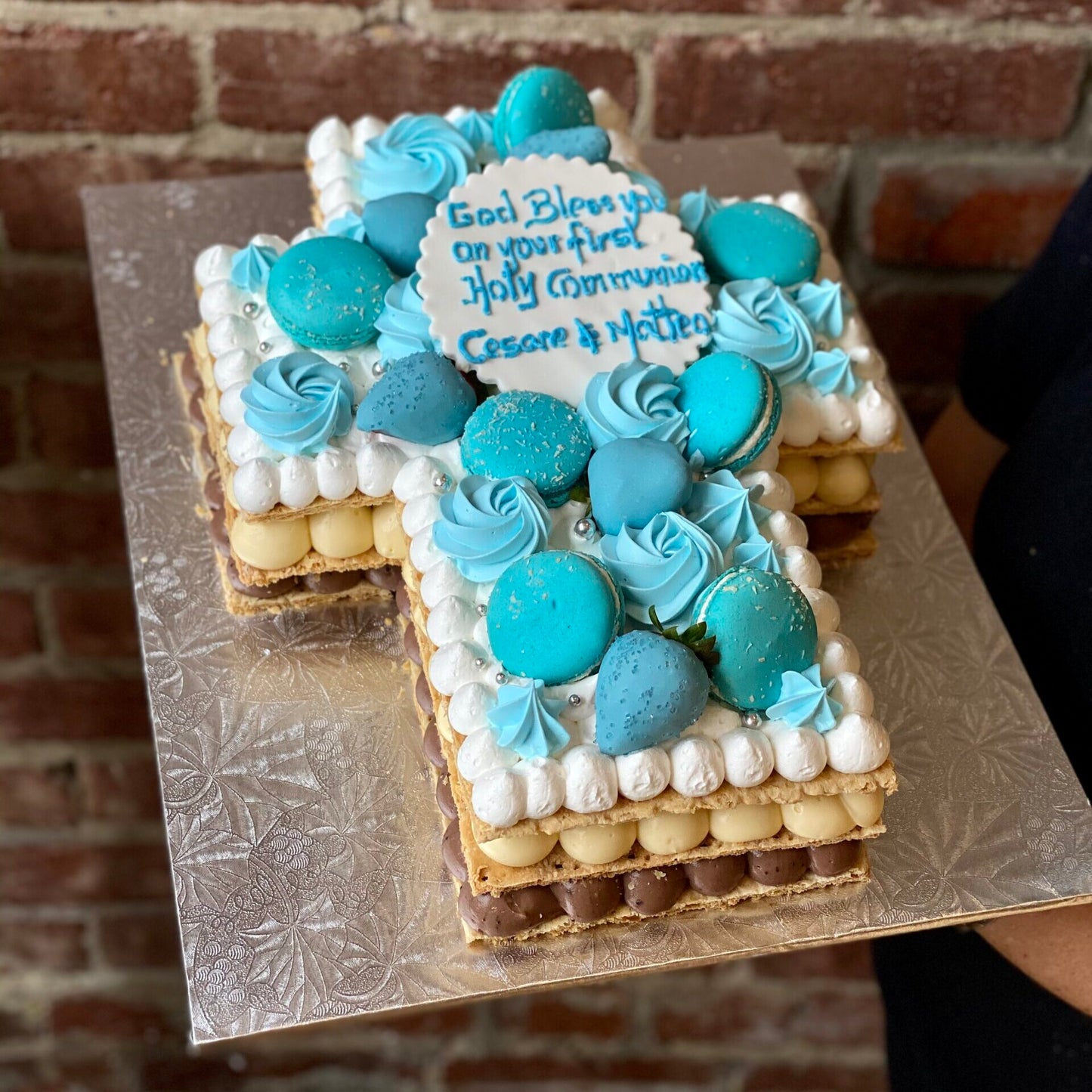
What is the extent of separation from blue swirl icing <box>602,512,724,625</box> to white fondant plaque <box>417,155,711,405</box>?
0.17 metres

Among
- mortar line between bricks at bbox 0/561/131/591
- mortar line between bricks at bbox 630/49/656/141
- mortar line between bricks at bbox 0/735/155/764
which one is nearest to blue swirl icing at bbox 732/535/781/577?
mortar line between bricks at bbox 630/49/656/141

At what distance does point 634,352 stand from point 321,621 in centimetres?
37

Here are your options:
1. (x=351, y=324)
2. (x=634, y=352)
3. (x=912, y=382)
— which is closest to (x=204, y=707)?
(x=351, y=324)

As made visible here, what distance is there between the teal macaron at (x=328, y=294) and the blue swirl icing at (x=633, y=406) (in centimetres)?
20

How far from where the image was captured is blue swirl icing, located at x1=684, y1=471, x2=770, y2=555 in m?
1.14

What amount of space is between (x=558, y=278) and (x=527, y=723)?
435mm

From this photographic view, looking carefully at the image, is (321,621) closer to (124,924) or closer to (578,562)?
(578,562)

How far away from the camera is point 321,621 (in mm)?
1324

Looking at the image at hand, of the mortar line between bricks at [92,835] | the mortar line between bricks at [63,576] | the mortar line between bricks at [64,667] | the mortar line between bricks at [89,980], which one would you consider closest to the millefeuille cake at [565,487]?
the mortar line between bricks at [63,576]

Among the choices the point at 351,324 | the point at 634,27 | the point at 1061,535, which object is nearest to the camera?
the point at 351,324

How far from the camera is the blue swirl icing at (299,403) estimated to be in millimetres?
1194

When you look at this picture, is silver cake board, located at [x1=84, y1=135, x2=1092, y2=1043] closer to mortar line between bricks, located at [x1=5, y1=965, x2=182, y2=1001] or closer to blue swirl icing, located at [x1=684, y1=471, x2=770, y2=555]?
blue swirl icing, located at [x1=684, y1=471, x2=770, y2=555]

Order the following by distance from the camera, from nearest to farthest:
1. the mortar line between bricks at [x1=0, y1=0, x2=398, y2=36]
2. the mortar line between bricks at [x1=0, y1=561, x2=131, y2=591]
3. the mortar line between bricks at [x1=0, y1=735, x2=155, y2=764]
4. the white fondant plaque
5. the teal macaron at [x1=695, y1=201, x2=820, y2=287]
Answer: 1. the white fondant plaque
2. the teal macaron at [x1=695, y1=201, x2=820, y2=287]
3. the mortar line between bricks at [x1=0, y1=0, x2=398, y2=36]
4. the mortar line between bricks at [x1=0, y1=561, x2=131, y2=591]
5. the mortar line between bricks at [x1=0, y1=735, x2=155, y2=764]

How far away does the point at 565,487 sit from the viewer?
117cm
